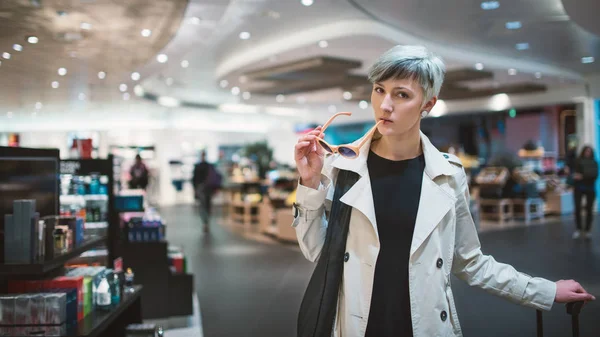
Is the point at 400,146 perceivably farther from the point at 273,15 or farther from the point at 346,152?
the point at 273,15

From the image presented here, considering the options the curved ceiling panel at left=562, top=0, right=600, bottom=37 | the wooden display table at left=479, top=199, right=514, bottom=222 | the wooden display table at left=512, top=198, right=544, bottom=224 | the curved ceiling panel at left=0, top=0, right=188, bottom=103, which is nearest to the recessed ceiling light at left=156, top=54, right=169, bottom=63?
the curved ceiling panel at left=0, top=0, right=188, bottom=103

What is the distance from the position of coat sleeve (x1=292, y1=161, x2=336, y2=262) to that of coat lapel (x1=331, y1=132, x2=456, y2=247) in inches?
2.7

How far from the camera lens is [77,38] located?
8281mm

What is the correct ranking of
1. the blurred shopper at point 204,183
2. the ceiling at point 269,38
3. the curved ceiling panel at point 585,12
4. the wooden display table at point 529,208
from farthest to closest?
the wooden display table at point 529,208, the blurred shopper at point 204,183, the ceiling at point 269,38, the curved ceiling panel at point 585,12

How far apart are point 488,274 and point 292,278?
5399 mm

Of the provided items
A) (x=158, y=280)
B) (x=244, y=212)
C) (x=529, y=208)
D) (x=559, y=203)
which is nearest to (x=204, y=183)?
(x=244, y=212)

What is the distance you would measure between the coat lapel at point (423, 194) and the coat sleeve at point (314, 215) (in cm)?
7

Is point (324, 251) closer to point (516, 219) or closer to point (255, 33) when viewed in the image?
point (255, 33)

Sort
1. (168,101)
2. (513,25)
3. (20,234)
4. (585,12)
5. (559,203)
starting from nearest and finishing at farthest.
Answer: (20,234), (585,12), (513,25), (559,203), (168,101)

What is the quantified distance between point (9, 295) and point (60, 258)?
0.26 metres

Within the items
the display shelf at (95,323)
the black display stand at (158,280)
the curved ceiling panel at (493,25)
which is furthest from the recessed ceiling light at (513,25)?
the display shelf at (95,323)

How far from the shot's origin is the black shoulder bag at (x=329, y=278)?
1722 millimetres

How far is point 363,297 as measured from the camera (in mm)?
1673

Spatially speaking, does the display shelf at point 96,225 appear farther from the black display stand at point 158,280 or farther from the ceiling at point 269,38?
the ceiling at point 269,38
